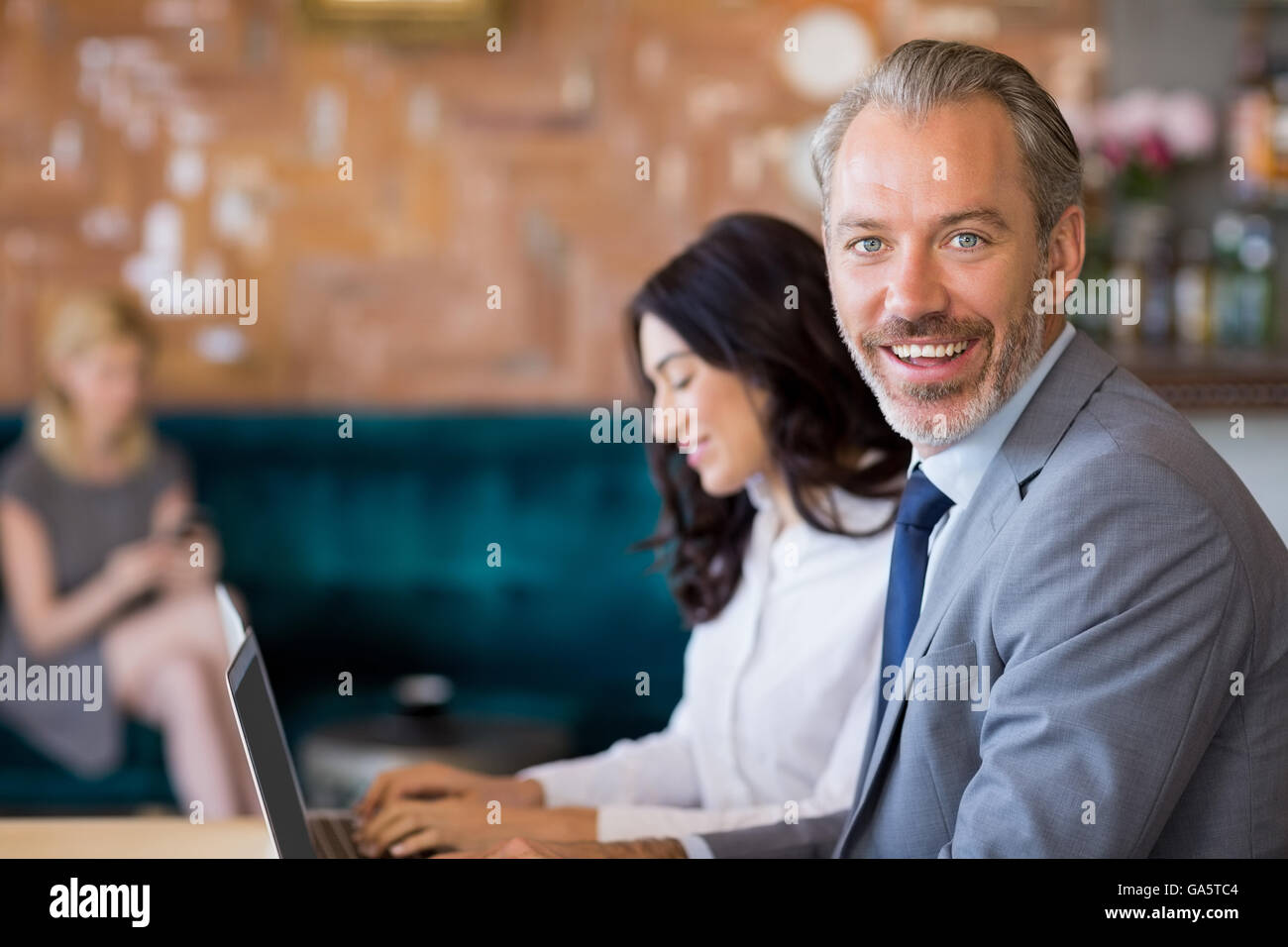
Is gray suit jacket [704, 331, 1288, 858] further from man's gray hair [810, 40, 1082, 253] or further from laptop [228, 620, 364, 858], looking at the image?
laptop [228, 620, 364, 858]

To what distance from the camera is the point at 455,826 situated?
4.77 ft

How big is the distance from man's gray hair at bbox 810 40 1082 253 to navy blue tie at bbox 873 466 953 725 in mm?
241

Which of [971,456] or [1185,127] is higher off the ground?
[1185,127]

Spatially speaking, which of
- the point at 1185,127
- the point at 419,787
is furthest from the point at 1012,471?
the point at 1185,127

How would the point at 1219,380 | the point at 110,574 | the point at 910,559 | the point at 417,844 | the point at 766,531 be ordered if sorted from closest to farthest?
the point at 910,559 → the point at 417,844 → the point at 766,531 → the point at 1219,380 → the point at 110,574

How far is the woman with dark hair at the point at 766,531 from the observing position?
165 centimetres

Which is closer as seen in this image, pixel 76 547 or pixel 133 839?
pixel 133 839

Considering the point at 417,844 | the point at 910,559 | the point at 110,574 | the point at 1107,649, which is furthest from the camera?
the point at 110,574

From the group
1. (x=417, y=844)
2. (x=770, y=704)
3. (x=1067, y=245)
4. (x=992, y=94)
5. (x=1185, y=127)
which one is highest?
(x=1185, y=127)

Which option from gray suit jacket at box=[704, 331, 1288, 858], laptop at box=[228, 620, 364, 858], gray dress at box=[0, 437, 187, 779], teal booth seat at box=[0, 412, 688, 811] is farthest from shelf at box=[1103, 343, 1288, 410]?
laptop at box=[228, 620, 364, 858]

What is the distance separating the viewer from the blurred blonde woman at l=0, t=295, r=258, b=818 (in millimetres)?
3412

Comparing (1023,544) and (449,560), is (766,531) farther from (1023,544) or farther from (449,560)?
(449,560)

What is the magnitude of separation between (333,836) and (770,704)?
1.76 ft
